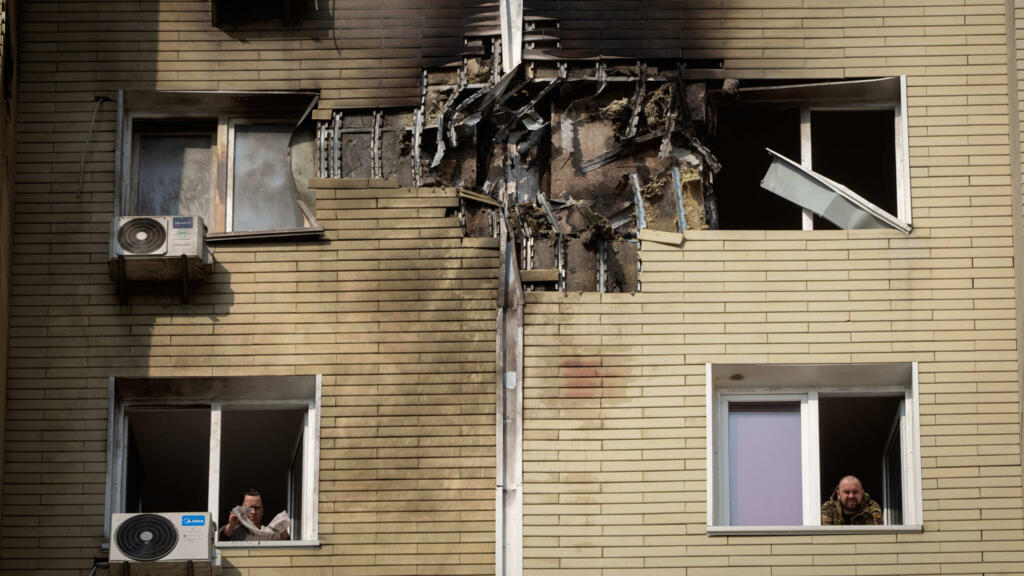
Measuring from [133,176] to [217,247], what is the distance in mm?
1504

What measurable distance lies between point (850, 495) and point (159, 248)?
7156mm

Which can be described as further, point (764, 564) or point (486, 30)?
point (486, 30)

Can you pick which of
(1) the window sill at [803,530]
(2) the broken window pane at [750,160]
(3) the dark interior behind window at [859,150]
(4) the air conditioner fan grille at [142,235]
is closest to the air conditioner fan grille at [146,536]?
(4) the air conditioner fan grille at [142,235]

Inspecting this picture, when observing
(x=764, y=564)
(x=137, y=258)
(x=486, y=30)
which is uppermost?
(x=486, y=30)

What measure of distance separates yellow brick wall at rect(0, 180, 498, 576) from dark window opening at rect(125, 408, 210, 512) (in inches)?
23.2

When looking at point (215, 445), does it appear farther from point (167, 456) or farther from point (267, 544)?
point (267, 544)

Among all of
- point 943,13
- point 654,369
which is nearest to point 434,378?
point 654,369

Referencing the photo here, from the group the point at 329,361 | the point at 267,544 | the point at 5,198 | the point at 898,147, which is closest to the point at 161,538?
the point at 267,544

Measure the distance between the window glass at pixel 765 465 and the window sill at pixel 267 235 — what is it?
4.51m

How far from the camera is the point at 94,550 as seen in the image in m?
17.1

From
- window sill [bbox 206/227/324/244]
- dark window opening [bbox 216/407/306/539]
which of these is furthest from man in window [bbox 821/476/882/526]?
window sill [bbox 206/227/324/244]

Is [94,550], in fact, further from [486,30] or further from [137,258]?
[486,30]

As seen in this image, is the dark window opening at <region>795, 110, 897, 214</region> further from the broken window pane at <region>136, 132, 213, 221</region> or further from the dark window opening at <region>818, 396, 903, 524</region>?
the broken window pane at <region>136, 132, 213, 221</region>

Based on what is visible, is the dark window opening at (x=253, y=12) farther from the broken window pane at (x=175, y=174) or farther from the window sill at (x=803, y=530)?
the window sill at (x=803, y=530)
